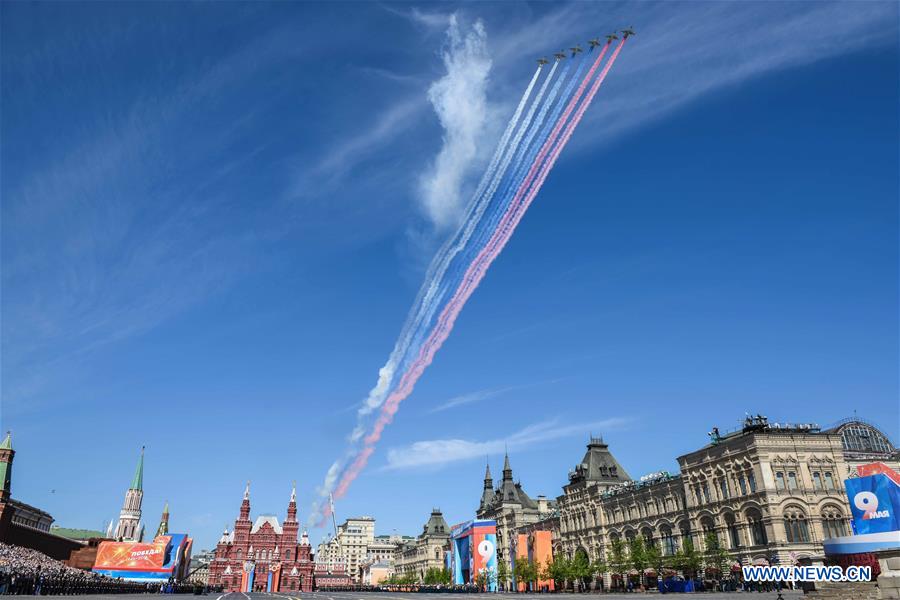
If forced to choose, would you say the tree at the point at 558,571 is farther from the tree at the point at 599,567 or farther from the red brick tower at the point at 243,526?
A: the red brick tower at the point at 243,526

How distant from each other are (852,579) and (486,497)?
137780 millimetres

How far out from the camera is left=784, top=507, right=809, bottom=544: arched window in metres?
63.3

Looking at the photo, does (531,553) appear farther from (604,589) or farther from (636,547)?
(636,547)

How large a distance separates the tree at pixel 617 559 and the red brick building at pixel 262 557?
9156 cm

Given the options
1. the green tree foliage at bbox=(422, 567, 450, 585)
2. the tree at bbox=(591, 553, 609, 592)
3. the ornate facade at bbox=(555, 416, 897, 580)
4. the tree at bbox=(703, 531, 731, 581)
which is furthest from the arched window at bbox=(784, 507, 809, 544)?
the green tree foliage at bbox=(422, 567, 450, 585)

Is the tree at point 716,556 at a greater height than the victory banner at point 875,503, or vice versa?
the victory banner at point 875,503

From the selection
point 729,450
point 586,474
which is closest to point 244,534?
point 586,474

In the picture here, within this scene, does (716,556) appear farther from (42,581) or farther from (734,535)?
(42,581)

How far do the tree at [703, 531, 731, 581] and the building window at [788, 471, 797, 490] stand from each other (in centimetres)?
989

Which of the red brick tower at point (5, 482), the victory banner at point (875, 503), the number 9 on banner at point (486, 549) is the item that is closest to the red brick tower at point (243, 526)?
the red brick tower at point (5, 482)

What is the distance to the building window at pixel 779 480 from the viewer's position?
65500 millimetres

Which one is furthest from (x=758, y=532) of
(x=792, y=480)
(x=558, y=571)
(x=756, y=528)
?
(x=558, y=571)

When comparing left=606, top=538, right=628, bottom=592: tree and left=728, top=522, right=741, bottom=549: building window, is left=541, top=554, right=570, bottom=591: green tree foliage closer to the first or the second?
left=606, top=538, right=628, bottom=592: tree

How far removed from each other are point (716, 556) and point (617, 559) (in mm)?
15598
